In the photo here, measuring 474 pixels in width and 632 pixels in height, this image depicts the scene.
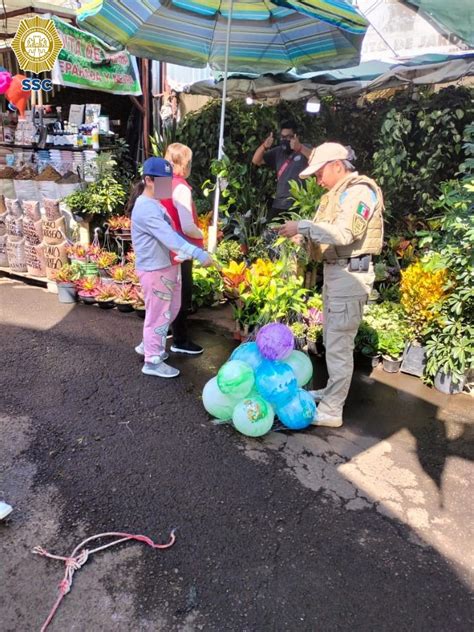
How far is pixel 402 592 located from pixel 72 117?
22.9 ft

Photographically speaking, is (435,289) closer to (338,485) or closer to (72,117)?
(338,485)

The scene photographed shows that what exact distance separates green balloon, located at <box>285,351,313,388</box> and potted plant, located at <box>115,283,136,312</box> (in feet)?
8.90

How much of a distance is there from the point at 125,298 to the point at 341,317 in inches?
124

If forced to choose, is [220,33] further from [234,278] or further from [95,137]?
[234,278]

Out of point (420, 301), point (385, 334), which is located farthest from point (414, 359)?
point (420, 301)

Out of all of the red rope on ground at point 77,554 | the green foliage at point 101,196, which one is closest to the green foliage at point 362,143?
the green foliage at point 101,196

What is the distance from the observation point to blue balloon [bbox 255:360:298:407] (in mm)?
3436

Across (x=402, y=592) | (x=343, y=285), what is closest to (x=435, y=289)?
(x=343, y=285)

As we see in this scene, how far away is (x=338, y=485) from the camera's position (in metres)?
3.13

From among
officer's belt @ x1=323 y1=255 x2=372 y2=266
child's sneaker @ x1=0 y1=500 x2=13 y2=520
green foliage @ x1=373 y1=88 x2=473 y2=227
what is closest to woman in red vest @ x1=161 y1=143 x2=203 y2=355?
officer's belt @ x1=323 y1=255 x2=372 y2=266

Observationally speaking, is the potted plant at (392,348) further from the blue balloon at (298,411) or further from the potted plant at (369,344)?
the blue balloon at (298,411)

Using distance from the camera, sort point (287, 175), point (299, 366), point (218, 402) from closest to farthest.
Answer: point (218, 402)
point (299, 366)
point (287, 175)

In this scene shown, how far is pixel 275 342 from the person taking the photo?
11.3 feet

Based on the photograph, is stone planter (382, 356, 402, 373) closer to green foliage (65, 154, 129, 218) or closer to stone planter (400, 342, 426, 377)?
stone planter (400, 342, 426, 377)
